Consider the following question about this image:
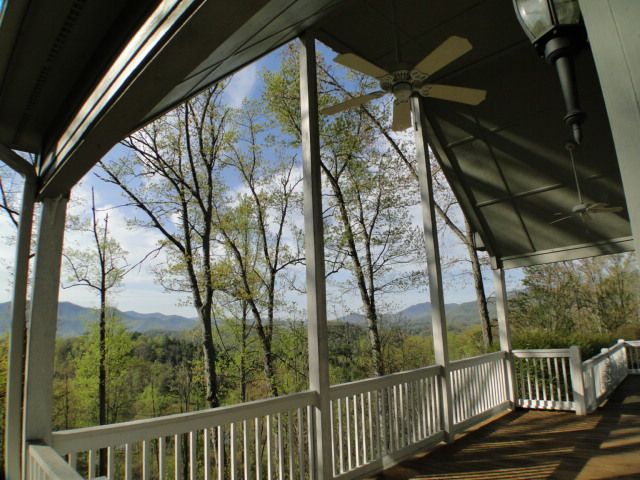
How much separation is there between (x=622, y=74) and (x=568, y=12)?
1.32 feet

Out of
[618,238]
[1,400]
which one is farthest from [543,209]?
[1,400]

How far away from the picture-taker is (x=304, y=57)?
402 centimetres

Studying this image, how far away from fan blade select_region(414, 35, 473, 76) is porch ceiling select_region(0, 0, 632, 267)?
88cm

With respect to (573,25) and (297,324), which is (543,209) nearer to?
(573,25)

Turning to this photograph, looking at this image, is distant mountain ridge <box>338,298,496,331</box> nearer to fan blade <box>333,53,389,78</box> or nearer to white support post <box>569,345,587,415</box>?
white support post <box>569,345,587,415</box>

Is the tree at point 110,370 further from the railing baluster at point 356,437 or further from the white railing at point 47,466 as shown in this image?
the white railing at point 47,466

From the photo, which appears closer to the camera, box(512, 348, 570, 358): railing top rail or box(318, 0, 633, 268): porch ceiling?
box(318, 0, 633, 268): porch ceiling

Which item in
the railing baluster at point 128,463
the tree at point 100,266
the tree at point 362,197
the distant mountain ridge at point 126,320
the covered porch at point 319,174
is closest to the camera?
the covered porch at point 319,174

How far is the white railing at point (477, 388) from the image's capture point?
522 centimetres

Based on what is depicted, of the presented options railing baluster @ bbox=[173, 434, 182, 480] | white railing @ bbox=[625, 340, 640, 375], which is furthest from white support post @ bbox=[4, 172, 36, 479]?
white railing @ bbox=[625, 340, 640, 375]

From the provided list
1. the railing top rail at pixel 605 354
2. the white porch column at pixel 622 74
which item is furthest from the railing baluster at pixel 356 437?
the railing top rail at pixel 605 354

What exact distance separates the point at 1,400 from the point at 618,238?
11.7m

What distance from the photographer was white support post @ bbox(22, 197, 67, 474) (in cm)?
204

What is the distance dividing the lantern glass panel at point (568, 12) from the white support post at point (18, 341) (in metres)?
2.59
